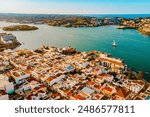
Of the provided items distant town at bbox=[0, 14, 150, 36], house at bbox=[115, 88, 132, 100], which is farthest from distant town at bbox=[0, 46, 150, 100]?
distant town at bbox=[0, 14, 150, 36]

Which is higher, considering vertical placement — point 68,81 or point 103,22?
point 103,22

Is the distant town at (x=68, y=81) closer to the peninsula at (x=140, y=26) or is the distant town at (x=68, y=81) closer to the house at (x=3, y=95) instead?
the house at (x=3, y=95)

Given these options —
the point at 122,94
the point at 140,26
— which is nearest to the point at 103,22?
the point at 140,26

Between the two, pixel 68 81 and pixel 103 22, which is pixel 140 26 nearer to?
pixel 103 22

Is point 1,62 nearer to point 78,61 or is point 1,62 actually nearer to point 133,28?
point 78,61

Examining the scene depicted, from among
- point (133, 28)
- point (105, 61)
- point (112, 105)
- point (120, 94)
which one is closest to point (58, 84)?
point (120, 94)

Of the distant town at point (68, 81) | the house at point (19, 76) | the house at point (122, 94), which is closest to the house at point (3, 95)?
the distant town at point (68, 81)

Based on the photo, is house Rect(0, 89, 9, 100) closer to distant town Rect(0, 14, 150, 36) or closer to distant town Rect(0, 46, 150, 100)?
distant town Rect(0, 46, 150, 100)

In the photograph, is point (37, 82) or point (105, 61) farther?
point (105, 61)
